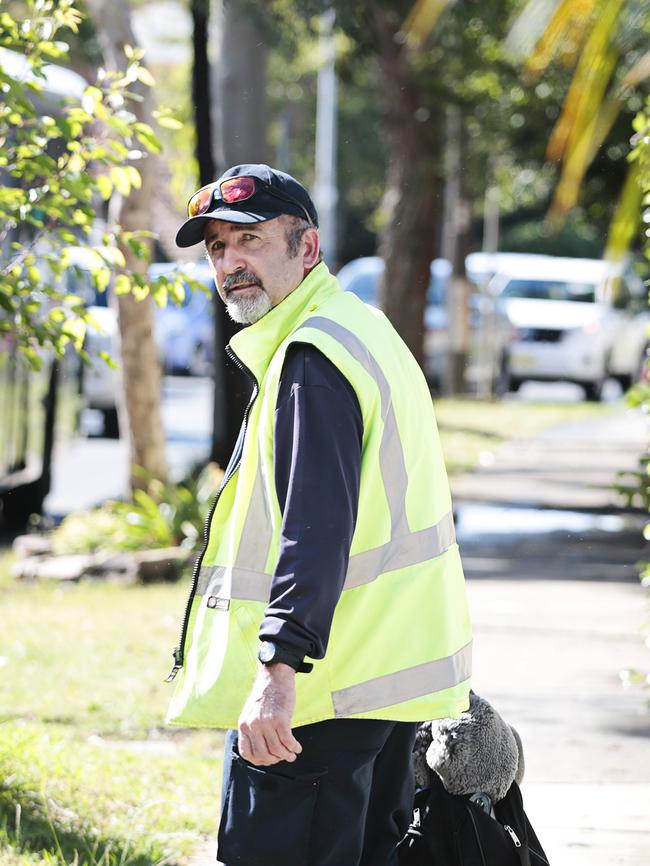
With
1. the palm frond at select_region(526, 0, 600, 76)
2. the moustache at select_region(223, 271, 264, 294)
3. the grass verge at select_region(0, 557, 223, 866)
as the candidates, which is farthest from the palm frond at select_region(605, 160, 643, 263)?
the grass verge at select_region(0, 557, 223, 866)

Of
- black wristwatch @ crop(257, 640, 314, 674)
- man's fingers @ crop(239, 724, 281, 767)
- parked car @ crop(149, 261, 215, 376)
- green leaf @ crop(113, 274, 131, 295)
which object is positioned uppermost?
parked car @ crop(149, 261, 215, 376)

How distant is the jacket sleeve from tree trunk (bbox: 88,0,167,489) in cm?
696

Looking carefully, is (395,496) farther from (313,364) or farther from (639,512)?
(639,512)

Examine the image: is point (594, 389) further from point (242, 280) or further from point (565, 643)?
point (242, 280)

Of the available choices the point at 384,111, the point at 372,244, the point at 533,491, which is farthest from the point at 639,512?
the point at 372,244

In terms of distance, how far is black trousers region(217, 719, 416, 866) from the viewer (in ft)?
9.91

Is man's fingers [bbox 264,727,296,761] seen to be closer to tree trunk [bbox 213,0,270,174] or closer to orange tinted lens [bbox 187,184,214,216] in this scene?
orange tinted lens [bbox 187,184,214,216]

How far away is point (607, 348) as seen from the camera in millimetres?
24938

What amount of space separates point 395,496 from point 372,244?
48473 mm

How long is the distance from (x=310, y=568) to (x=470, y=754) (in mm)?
926

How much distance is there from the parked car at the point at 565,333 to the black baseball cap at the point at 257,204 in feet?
67.9

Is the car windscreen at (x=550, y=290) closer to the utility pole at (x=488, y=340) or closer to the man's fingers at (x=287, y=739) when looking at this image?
the utility pole at (x=488, y=340)

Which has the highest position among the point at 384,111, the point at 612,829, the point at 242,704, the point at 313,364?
the point at 384,111

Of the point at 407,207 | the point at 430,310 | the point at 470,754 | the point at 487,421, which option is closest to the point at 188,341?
the point at 430,310
